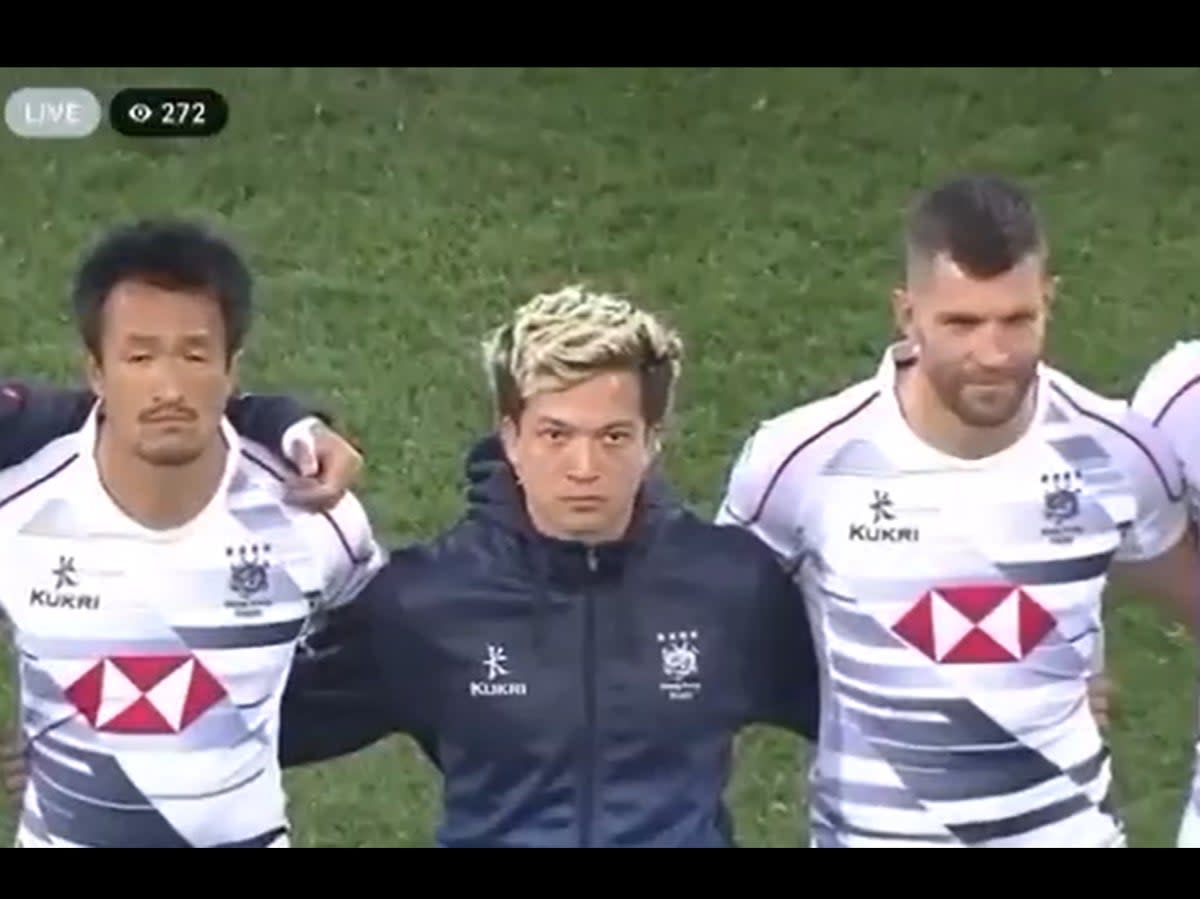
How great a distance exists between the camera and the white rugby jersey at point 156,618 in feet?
6.09

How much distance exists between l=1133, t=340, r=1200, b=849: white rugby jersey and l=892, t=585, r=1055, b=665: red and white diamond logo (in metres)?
0.17

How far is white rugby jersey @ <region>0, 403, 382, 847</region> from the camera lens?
6.09 feet

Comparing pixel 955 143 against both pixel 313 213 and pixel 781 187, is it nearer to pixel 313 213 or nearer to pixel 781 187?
pixel 781 187

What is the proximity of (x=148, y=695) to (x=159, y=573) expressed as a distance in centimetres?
10

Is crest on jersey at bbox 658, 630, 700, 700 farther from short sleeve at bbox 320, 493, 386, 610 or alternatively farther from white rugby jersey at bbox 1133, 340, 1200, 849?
white rugby jersey at bbox 1133, 340, 1200, 849

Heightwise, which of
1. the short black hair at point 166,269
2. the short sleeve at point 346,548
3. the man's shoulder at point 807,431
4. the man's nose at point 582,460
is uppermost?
the short black hair at point 166,269

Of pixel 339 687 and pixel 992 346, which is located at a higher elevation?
pixel 992 346

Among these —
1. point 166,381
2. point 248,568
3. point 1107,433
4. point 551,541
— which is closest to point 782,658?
point 551,541

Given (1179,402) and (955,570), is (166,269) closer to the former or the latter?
(955,570)

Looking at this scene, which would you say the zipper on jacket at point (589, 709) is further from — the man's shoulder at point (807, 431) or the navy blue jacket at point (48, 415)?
the navy blue jacket at point (48, 415)

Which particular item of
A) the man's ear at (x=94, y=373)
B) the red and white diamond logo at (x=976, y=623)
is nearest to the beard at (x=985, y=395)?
the red and white diamond logo at (x=976, y=623)

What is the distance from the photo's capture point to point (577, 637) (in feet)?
6.11

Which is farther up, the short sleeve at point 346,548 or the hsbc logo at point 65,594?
the short sleeve at point 346,548

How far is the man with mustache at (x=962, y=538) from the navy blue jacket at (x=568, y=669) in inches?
1.7
